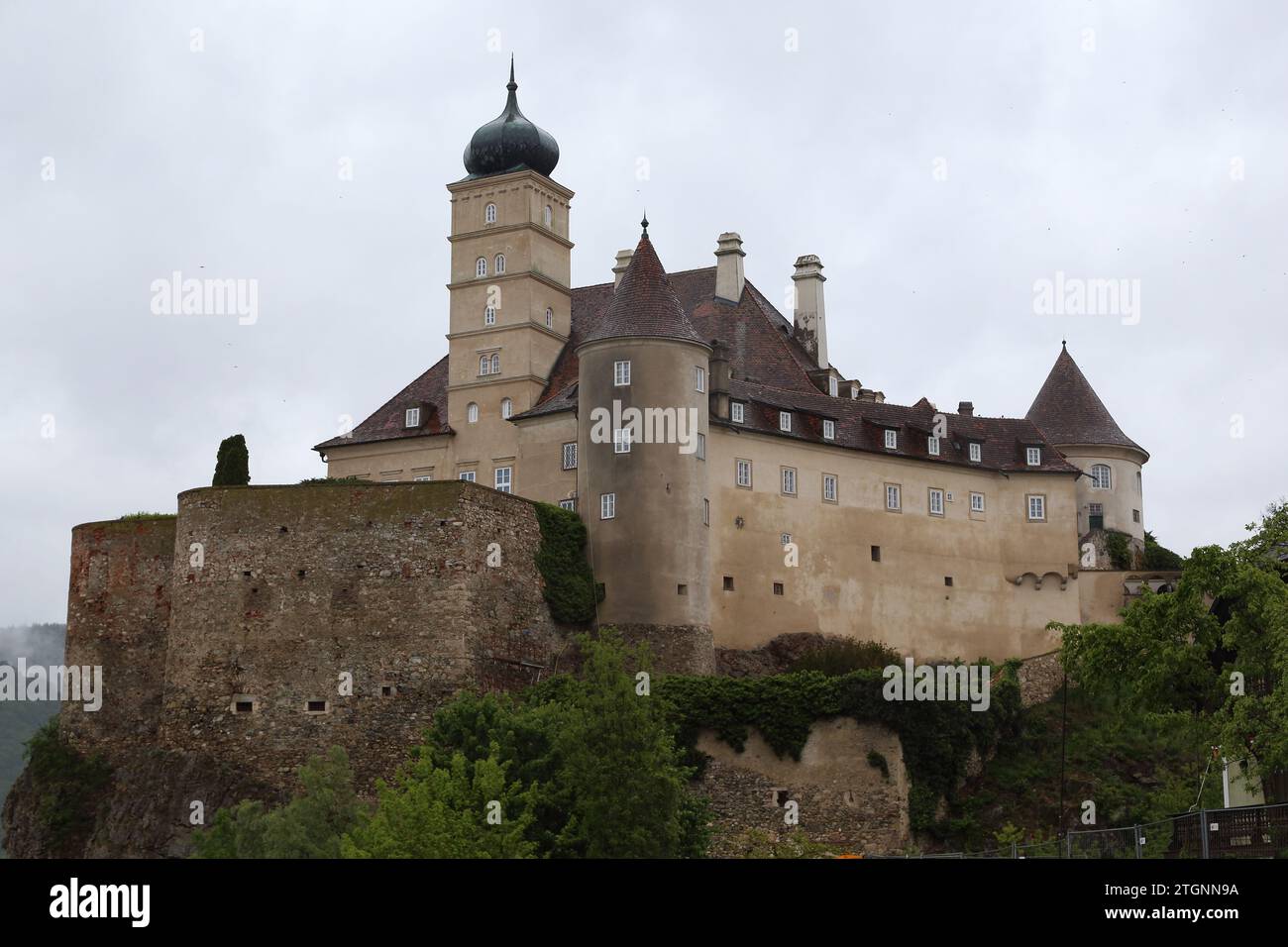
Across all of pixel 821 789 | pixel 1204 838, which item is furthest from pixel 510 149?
pixel 1204 838

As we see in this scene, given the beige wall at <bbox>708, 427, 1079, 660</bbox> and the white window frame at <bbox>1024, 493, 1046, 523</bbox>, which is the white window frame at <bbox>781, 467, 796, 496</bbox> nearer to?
the beige wall at <bbox>708, 427, 1079, 660</bbox>

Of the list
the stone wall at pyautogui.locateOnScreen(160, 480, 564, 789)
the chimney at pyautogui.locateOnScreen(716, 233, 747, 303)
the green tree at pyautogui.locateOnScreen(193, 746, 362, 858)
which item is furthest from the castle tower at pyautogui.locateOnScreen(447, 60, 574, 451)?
the green tree at pyautogui.locateOnScreen(193, 746, 362, 858)

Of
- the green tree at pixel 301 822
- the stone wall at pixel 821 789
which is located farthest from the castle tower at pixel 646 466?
the green tree at pixel 301 822

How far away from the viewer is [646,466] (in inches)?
2354

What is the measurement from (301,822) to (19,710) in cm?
6889

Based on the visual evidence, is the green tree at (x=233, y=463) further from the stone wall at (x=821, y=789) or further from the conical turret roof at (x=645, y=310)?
the stone wall at (x=821, y=789)

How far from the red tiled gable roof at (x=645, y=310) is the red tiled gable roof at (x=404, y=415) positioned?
12430 millimetres

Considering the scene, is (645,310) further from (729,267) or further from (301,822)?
(301,822)

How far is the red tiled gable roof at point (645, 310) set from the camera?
6078cm

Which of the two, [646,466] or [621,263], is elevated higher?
[621,263]

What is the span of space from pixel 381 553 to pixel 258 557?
12.2 ft

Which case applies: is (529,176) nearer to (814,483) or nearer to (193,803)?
(814,483)
